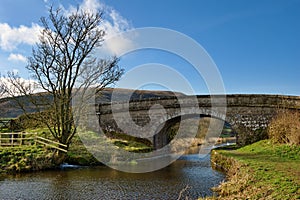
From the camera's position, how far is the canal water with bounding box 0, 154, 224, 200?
8.85 metres

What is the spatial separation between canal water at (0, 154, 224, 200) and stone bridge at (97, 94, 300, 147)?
241 inches

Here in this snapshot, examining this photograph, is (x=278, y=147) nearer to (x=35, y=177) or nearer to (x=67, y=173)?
(x=67, y=173)

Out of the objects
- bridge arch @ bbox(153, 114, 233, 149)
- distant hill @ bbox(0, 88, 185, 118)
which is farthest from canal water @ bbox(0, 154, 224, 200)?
bridge arch @ bbox(153, 114, 233, 149)

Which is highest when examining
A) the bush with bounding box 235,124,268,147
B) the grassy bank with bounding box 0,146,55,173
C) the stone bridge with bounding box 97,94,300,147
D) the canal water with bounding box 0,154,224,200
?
the stone bridge with bounding box 97,94,300,147

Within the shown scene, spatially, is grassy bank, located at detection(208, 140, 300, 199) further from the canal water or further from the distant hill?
the distant hill

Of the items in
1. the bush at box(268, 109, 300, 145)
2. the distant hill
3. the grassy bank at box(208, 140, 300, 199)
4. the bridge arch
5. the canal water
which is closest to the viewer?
the grassy bank at box(208, 140, 300, 199)

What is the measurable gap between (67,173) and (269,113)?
12.7 metres

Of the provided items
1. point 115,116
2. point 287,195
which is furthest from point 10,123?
point 287,195

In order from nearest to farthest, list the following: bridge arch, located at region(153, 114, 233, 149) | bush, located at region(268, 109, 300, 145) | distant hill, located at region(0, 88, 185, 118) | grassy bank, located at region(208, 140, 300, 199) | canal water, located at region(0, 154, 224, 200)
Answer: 1. grassy bank, located at region(208, 140, 300, 199)
2. canal water, located at region(0, 154, 224, 200)
3. bush, located at region(268, 109, 300, 145)
4. distant hill, located at region(0, 88, 185, 118)
5. bridge arch, located at region(153, 114, 233, 149)

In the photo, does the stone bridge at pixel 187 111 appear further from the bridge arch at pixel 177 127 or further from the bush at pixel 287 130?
the bush at pixel 287 130

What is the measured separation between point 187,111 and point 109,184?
10.2 metres

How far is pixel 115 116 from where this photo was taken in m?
22.0

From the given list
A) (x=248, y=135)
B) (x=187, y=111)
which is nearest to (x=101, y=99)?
(x=187, y=111)

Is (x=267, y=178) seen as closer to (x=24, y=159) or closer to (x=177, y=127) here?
(x=24, y=159)
